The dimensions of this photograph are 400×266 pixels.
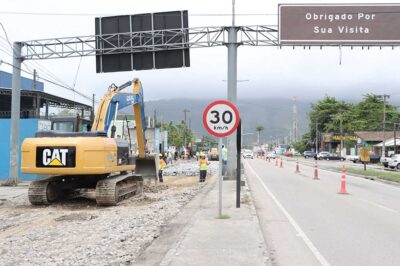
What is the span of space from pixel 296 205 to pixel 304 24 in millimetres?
11064

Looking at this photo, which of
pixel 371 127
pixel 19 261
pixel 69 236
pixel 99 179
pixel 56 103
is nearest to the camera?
pixel 19 261

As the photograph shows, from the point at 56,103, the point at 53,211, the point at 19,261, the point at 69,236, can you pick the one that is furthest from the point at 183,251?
the point at 56,103

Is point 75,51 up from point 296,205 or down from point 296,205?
up

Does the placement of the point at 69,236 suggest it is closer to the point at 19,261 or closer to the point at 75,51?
the point at 19,261

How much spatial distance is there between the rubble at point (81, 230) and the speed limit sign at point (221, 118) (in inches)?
99.0

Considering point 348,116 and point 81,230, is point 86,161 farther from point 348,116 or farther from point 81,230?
point 348,116

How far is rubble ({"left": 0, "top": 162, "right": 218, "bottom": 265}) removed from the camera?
8312 mm

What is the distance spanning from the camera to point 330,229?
36.6 feet

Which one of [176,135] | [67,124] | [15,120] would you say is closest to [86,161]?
[67,124]

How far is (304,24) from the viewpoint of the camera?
23875 mm

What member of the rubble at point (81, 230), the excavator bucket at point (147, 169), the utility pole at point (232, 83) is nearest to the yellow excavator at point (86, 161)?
the rubble at point (81, 230)

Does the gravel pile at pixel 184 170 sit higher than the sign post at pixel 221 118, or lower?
lower

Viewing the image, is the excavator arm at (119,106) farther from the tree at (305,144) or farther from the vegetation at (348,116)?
the tree at (305,144)

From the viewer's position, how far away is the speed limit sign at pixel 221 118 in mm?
12141
